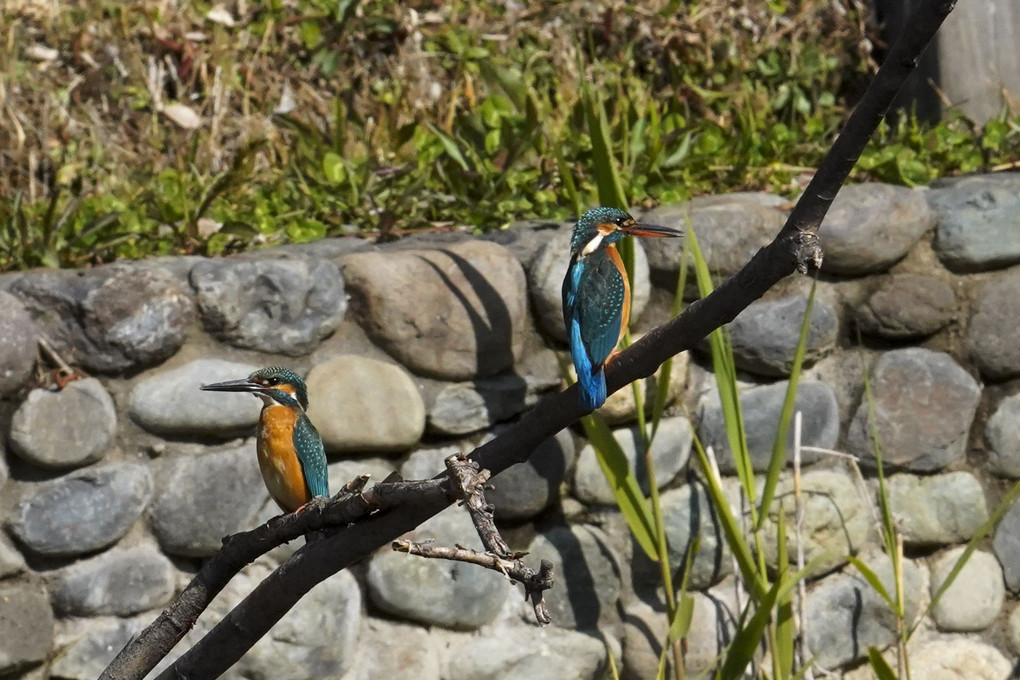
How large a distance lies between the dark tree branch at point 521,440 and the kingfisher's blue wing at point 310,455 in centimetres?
59

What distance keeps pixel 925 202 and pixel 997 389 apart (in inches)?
22.9

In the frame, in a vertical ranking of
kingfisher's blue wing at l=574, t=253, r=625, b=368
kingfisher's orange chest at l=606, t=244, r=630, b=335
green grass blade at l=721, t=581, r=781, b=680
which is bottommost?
green grass blade at l=721, t=581, r=781, b=680

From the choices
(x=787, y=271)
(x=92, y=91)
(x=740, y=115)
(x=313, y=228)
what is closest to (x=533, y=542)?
(x=313, y=228)

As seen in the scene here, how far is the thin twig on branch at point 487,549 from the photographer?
1096 millimetres

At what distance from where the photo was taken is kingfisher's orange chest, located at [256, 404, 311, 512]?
220 centimetres

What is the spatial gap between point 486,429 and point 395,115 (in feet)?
4.44

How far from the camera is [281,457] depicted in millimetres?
2209

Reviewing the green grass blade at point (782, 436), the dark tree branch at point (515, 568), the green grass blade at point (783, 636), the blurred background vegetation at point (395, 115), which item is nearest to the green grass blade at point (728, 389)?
the green grass blade at point (782, 436)

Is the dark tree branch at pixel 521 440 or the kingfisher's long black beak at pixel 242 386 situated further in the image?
the kingfisher's long black beak at pixel 242 386

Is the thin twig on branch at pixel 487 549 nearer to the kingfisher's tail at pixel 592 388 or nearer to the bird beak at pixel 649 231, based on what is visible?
the kingfisher's tail at pixel 592 388

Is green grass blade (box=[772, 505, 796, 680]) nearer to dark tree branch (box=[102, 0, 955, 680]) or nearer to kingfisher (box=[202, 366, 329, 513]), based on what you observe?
kingfisher (box=[202, 366, 329, 513])

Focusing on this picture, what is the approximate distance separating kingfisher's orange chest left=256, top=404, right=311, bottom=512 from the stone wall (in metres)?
0.59

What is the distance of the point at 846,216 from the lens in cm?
333

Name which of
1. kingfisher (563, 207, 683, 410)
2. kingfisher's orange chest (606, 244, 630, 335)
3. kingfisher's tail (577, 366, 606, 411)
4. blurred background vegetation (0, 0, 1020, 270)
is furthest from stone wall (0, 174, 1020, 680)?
kingfisher's tail (577, 366, 606, 411)
